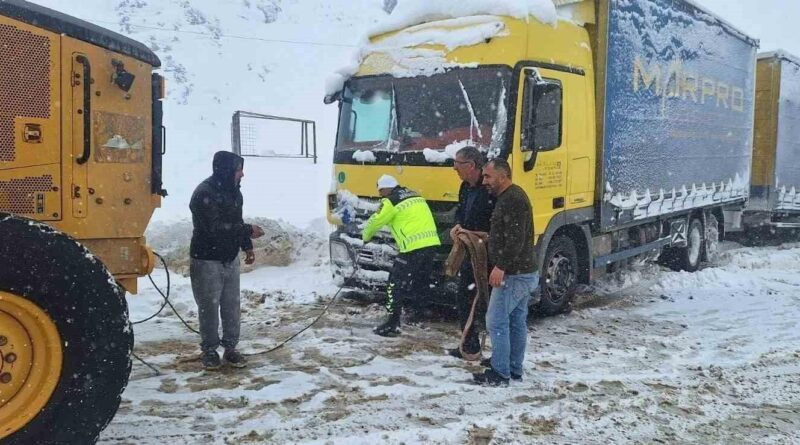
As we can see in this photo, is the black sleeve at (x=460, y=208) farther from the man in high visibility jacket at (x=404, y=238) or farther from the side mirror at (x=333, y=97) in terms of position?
the side mirror at (x=333, y=97)

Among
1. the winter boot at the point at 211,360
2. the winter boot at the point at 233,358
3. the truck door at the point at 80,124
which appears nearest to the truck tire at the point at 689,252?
the winter boot at the point at 233,358

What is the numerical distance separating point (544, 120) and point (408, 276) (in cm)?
201

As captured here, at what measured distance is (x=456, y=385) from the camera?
4.95m

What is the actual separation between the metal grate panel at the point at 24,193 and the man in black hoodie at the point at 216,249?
4.70 ft

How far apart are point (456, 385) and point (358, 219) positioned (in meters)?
2.47

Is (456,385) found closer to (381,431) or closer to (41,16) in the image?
(381,431)

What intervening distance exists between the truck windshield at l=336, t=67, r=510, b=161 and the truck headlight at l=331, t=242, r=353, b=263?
1037 millimetres

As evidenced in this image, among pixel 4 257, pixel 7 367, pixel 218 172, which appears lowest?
pixel 7 367

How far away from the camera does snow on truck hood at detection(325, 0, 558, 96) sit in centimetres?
639

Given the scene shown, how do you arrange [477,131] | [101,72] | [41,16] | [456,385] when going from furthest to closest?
[477,131], [456,385], [101,72], [41,16]

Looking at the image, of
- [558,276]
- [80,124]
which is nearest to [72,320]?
[80,124]

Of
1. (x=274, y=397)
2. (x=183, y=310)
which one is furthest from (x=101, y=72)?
(x=183, y=310)

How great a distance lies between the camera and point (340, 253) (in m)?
7.11

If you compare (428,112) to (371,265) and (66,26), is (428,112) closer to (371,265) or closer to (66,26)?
(371,265)
